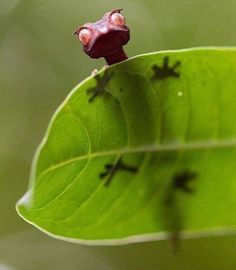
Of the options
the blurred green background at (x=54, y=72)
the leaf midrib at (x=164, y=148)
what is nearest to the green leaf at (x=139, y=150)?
the leaf midrib at (x=164, y=148)

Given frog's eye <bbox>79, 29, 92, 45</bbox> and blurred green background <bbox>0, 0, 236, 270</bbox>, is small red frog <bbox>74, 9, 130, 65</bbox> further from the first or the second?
blurred green background <bbox>0, 0, 236, 270</bbox>

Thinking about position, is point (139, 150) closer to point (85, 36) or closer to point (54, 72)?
point (85, 36)

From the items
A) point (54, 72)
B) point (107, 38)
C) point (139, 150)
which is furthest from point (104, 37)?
point (54, 72)

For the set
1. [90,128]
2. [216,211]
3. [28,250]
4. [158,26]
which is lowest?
[28,250]

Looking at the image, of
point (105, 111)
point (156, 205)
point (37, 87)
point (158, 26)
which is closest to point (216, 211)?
point (156, 205)

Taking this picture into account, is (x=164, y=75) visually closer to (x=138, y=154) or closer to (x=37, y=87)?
(x=138, y=154)

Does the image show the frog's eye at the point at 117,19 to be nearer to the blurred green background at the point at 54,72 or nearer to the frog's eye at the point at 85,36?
the frog's eye at the point at 85,36
